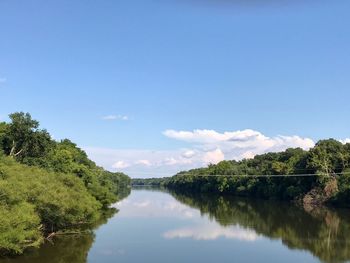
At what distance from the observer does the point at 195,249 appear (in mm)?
39719

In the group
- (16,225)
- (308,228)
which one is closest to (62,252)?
(16,225)

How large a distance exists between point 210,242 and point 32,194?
1777 cm

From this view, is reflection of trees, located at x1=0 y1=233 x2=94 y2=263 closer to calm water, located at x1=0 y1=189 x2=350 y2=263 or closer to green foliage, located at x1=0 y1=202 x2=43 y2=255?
calm water, located at x1=0 y1=189 x2=350 y2=263

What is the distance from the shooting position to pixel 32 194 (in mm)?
35000

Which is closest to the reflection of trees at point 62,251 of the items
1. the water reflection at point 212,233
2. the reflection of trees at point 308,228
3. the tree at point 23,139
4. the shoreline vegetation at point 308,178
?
the water reflection at point 212,233

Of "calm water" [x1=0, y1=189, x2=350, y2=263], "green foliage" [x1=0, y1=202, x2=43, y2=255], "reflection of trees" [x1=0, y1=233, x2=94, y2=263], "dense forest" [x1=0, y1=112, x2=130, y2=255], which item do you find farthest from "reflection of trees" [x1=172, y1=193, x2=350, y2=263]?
"green foliage" [x1=0, y1=202, x2=43, y2=255]

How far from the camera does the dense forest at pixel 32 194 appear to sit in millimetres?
29516

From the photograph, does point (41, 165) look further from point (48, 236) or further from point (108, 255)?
point (108, 255)

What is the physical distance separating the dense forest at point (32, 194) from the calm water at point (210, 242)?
7.23 feet

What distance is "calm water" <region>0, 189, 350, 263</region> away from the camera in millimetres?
35531

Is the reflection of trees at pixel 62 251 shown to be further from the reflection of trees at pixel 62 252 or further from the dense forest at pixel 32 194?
the dense forest at pixel 32 194

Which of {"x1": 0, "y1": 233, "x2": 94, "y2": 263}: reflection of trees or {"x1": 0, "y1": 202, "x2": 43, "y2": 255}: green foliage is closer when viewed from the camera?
{"x1": 0, "y1": 202, "x2": 43, "y2": 255}: green foliage

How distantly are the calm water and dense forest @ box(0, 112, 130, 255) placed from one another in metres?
2.20

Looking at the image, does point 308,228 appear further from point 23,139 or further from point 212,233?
point 23,139
